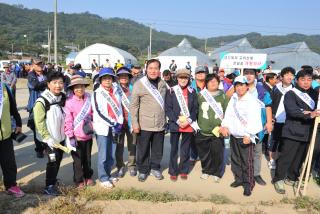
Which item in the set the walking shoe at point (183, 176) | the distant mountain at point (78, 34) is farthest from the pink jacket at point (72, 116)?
the distant mountain at point (78, 34)

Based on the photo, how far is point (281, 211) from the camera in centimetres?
468

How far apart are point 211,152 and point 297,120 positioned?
1508 millimetres

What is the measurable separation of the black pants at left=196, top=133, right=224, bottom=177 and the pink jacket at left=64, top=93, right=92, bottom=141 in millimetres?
2011

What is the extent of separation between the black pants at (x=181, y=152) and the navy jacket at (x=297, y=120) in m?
1.61

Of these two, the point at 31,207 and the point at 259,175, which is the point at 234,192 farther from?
the point at 31,207

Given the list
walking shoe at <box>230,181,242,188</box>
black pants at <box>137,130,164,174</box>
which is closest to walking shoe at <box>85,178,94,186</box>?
black pants at <box>137,130,164,174</box>

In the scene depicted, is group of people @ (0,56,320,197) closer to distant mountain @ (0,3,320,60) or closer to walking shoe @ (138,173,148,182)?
walking shoe @ (138,173,148,182)

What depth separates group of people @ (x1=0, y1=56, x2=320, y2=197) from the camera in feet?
15.9

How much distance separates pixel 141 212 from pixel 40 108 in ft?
6.53

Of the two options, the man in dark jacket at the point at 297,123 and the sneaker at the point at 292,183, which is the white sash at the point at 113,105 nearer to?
the man in dark jacket at the point at 297,123

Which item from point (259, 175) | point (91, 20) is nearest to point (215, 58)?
point (259, 175)

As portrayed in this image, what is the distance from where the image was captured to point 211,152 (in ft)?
19.2

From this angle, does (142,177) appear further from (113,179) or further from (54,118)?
(54,118)

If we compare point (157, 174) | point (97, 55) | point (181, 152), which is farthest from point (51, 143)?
point (97, 55)
